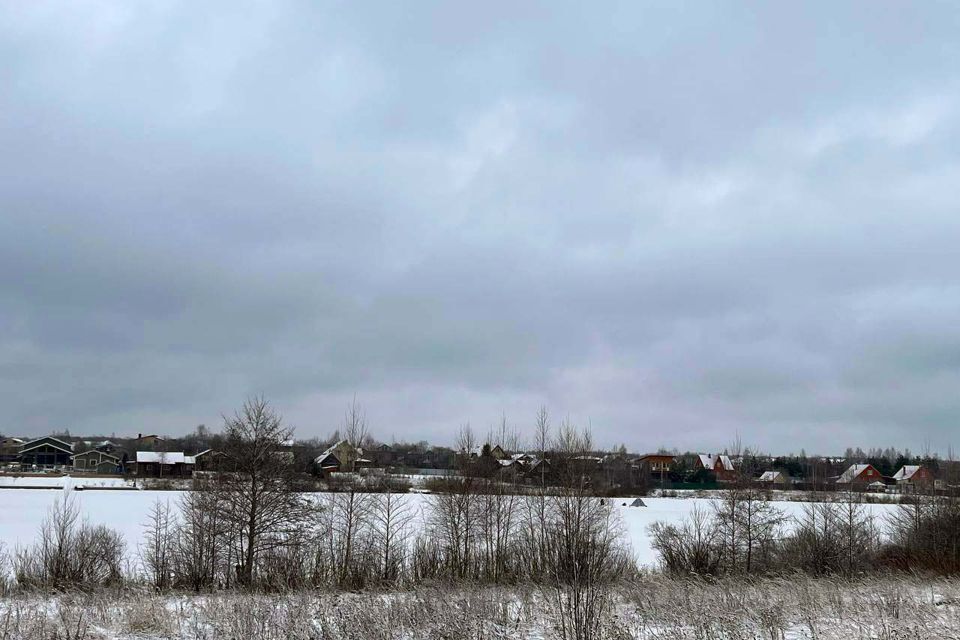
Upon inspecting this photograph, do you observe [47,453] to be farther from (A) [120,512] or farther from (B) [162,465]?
(A) [120,512]

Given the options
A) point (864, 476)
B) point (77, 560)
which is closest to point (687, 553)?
point (77, 560)

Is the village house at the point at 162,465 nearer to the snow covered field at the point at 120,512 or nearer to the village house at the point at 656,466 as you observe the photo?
the snow covered field at the point at 120,512

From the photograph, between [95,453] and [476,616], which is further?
[95,453]

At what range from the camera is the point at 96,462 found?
136 meters

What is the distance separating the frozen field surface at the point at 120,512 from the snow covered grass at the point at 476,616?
22335 mm

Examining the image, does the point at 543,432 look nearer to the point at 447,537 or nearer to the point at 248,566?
the point at 447,537

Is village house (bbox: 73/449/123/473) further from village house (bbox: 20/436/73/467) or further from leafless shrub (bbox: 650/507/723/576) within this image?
leafless shrub (bbox: 650/507/723/576)

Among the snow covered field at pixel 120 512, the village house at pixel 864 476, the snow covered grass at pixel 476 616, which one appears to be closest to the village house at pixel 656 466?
the village house at pixel 864 476

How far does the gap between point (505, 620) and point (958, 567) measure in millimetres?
20930

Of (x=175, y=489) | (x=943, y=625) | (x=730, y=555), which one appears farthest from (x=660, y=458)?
(x=943, y=625)

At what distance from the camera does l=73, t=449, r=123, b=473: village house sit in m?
133

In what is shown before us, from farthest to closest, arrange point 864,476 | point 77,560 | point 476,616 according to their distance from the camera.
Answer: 1. point 864,476
2. point 77,560
3. point 476,616

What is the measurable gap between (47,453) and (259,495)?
131 m

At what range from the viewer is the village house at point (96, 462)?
133 meters
